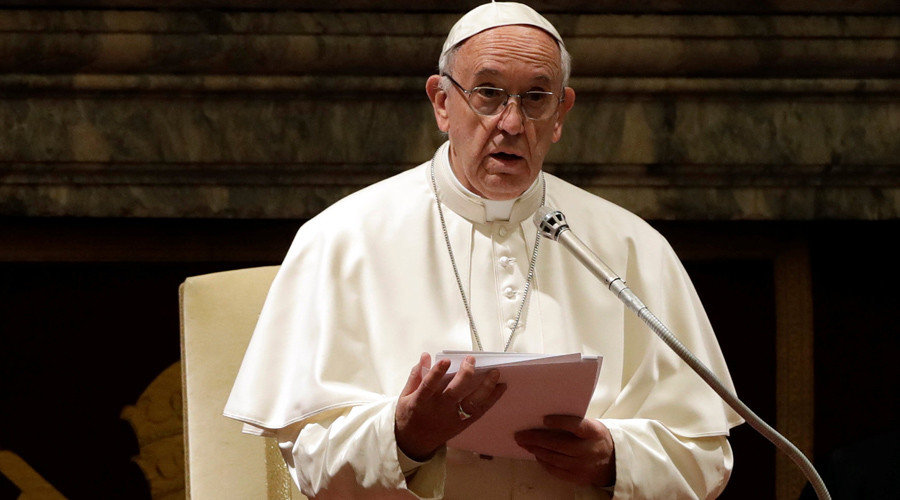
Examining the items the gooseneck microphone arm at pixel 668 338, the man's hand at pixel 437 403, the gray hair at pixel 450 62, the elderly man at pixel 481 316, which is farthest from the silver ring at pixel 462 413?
the gray hair at pixel 450 62

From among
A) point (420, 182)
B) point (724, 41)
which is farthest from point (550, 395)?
point (724, 41)

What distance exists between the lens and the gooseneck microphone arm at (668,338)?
2.36 meters

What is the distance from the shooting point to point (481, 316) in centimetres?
305

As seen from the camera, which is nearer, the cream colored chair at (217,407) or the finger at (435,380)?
the finger at (435,380)

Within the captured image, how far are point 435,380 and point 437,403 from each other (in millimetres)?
60

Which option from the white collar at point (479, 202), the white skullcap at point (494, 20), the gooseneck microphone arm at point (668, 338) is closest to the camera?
the gooseneck microphone arm at point (668, 338)

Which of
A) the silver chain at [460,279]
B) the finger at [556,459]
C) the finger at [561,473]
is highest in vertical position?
the silver chain at [460,279]

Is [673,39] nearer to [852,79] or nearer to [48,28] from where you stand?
[852,79]

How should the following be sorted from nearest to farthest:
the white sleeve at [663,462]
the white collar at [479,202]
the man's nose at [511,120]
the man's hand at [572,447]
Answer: the man's hand at [572,447] → the white sleeve at [663,462] → the man's nose at [511,120] → the white collar at [479,202]

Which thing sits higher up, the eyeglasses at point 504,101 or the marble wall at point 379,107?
the marble wall at point 379,107

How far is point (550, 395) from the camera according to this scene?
100 inches

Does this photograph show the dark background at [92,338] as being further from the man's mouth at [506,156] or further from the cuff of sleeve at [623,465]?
the cuff of sleeve at [623,465]

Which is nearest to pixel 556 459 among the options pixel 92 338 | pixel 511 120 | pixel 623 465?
pixel 623 465

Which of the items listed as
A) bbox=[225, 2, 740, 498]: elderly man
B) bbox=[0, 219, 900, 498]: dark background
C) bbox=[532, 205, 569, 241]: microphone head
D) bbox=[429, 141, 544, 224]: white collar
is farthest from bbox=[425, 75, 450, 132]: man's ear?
bbox=[0, 219, 900, 498]: dark background
